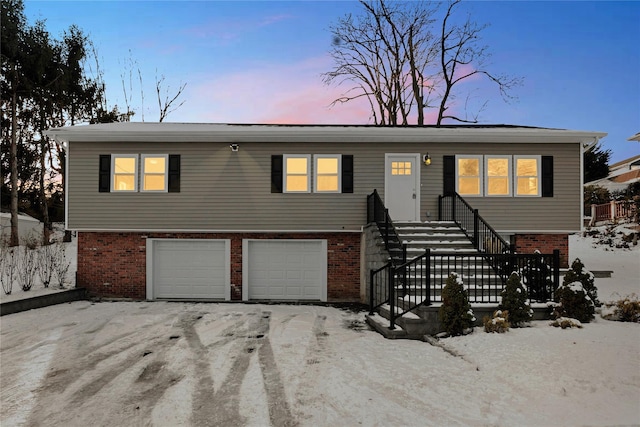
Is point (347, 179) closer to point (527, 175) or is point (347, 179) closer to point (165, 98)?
point (527, 175)

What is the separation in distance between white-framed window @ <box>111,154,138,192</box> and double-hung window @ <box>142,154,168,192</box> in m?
0.31

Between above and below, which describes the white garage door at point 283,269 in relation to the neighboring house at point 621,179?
below

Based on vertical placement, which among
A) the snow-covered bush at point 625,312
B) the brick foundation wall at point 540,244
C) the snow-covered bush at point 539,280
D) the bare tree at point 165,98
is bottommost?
the snow-covered bush at point 625,312

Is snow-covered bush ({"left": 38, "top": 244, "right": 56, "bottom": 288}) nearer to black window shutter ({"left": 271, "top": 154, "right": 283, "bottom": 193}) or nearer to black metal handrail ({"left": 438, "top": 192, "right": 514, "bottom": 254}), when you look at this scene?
black window shutter ({"left": 271, "top": 154, "right": 283, "bottom": 193})

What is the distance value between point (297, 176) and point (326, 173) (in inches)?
36.3

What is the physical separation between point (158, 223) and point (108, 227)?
1.57 meters

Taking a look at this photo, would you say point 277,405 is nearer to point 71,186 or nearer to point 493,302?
point 493,302

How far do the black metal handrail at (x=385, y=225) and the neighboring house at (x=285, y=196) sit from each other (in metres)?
0.31

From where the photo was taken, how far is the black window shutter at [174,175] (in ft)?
38.5

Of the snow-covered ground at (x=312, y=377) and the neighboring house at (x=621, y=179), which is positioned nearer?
the snow-covered ground at (x=312, y=377)

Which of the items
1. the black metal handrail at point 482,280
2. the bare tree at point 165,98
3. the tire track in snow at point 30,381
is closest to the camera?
the tire track in snow at point 30,381

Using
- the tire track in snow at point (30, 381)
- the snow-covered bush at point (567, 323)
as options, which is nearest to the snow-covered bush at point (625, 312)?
the snow-covered bush at point (567, 323)

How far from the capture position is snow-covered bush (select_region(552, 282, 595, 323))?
6707 millimetres

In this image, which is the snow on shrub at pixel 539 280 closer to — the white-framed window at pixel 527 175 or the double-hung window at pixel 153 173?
the white-framed window at pixel 527 175
